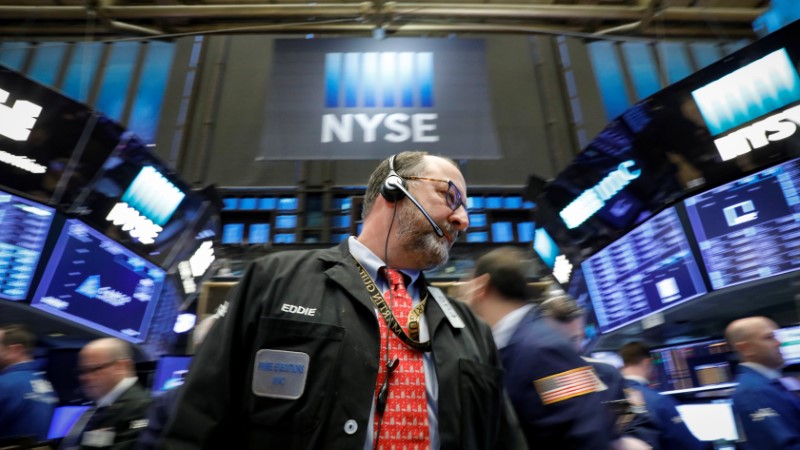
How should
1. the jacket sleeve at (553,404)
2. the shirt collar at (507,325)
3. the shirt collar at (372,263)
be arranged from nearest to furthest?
the shirt collar at (372,263) < the jacket sleeve at (553,404) < the shirt collar at (507,325)

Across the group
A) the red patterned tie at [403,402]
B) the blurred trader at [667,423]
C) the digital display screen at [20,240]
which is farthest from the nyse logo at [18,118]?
the blurred trader at [667,423]

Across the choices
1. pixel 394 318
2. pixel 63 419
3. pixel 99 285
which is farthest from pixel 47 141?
pixel 394 318

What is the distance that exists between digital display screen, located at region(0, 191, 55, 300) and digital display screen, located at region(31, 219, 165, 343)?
0.15 metres

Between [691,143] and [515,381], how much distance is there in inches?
107

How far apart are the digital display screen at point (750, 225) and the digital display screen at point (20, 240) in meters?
5.12

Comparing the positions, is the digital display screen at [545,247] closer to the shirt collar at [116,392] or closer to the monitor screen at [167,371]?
the monitor screen at [167,371]

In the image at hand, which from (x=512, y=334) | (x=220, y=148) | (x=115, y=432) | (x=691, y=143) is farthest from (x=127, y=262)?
(x=691, y=143)

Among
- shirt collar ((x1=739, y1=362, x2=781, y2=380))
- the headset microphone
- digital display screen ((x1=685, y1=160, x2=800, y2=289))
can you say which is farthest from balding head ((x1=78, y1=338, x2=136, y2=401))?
digital display screen ((x1=685, y1=160, x2=800, y2=289))

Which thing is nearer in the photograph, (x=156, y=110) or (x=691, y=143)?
(x=691, y=143)

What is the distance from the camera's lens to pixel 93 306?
455cm

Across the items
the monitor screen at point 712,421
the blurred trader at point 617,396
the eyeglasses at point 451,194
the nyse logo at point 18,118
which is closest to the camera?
the eyeglasses at point 451,194

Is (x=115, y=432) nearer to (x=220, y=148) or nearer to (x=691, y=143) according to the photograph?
(x=691, y=143)

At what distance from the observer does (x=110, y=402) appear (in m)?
3.18

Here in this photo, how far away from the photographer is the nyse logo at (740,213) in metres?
3.59
